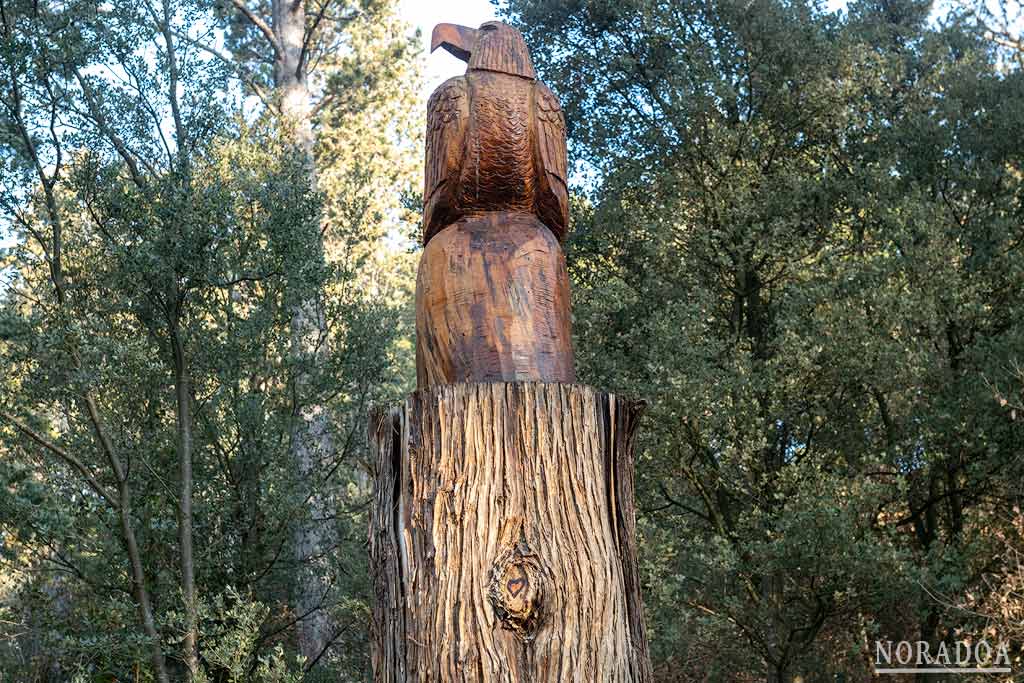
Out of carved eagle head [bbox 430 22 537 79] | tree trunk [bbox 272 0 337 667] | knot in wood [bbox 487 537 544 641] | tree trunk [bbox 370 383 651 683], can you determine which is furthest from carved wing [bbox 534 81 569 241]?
tree trunk [bbox 272 0 337 667]

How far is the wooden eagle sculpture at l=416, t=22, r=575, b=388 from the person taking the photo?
4.84m

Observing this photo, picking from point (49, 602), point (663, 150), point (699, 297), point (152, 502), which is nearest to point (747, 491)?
point (699, 297)

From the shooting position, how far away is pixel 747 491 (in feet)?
39.5

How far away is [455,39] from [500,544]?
2728mm

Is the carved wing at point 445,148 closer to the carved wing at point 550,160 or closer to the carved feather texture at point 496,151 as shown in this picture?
the carved feather texture at point 496,151

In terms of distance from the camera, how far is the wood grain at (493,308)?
4.79 meters

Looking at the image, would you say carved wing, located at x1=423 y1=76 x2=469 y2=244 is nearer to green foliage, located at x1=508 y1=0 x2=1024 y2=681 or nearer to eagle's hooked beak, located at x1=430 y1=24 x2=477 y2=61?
eagle's hooked beak, located at x1=430 y1=24 x2=477 y2=61

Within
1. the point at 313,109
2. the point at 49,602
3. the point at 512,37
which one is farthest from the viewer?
the point at 313,109

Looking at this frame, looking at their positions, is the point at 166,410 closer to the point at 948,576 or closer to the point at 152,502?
the point at 152,502

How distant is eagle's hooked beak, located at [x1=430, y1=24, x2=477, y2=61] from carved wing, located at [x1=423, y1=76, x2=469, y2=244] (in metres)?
0.26

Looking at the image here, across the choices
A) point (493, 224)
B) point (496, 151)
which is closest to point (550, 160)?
point (496, 151)

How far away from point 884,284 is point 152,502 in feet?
26.6

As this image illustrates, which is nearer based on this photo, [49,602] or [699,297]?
[49,602]

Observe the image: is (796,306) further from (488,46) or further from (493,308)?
(493,308)
